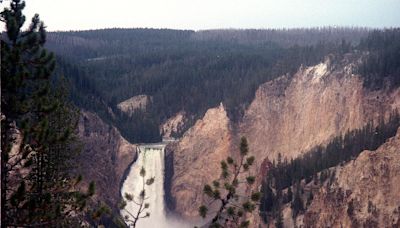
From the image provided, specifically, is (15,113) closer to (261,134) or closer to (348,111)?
(348,111)

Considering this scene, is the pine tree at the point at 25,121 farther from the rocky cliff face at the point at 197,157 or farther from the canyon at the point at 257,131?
the rocky cliff face at the point at 197,157

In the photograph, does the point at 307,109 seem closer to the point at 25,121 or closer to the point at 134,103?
the point at 134,103

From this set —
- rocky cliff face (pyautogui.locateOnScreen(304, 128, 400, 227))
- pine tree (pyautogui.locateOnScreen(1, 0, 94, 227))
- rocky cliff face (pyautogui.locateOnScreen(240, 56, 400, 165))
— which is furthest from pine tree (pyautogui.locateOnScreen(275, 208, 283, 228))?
pine tree (pyautogui.locateOnScreen(1, 0, 94, 227))

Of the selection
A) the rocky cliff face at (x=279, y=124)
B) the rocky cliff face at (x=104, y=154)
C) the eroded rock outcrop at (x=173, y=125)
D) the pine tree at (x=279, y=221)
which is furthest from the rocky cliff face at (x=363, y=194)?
the eroded rock outcrop at (x=173, y=125)

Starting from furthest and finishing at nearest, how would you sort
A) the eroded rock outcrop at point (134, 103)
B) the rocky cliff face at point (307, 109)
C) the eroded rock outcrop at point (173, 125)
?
the eroded rock outcrop at point (134, 103) < the eroded rock outcrop at point (173, 125) < the rocky cliff face at point (307, 109)

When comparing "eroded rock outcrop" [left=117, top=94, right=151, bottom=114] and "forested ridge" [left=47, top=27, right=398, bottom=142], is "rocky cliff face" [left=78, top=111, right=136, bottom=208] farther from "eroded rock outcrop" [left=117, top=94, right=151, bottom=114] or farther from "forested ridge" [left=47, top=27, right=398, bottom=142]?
"eroded rock outcrop" [left=117, top=94, right=151, bottom=114]

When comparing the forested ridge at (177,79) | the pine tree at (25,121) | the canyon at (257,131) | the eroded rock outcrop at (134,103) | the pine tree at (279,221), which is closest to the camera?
the pine tree at (25,121)
